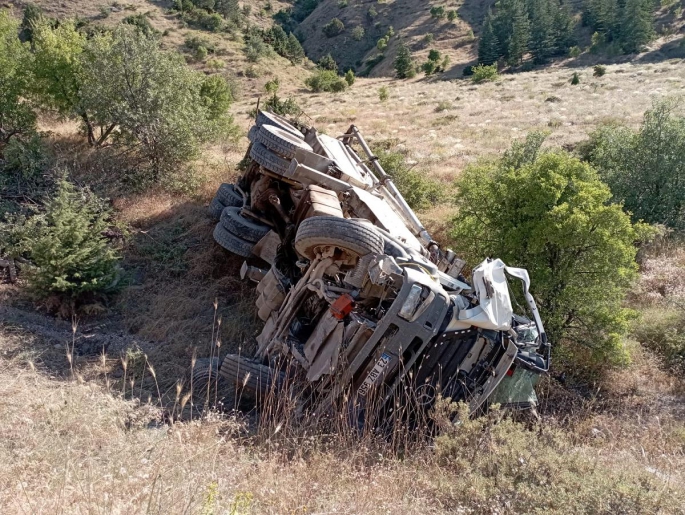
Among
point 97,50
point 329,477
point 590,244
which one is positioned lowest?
point 329,477

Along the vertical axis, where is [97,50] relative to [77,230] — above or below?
above

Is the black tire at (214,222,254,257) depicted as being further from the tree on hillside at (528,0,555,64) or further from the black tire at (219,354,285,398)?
the tree on hillside at (528,0,555,64)

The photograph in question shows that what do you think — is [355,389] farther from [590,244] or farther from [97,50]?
[97,50]

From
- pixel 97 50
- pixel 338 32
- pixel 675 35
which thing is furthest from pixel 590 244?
pixel 338 32

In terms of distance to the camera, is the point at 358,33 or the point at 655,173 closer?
the point at 655,173

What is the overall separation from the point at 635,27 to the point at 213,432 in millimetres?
50285

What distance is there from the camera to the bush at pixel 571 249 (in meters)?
6.83

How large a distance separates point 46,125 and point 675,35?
49.5 m

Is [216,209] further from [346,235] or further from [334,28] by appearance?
[334,28]

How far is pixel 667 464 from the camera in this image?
4699mm

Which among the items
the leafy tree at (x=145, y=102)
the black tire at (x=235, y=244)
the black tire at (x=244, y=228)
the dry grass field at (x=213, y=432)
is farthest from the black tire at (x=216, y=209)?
the leafy tree at (x=145, y=102)

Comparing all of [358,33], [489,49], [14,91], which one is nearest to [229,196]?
[14,91]

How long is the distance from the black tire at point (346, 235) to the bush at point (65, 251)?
401 cm

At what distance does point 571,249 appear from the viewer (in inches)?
282
